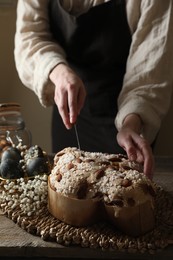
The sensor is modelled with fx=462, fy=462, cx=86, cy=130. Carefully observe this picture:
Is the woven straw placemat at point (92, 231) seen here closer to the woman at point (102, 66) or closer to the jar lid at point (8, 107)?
the woman at point (102, 66)

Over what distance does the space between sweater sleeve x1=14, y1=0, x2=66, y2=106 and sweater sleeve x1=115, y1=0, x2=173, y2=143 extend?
0.17m

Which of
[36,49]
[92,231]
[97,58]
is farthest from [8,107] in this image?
[92,231]

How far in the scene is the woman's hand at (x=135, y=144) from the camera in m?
0.85

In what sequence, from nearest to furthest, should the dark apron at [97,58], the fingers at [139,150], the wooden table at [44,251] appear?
the wooden table at [44,251]
the fingers at [139,150]
the dark apron at [97,58]

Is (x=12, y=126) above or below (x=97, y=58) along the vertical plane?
below

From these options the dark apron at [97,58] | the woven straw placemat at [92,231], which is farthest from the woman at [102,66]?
the woven straw placemat at [92,231]

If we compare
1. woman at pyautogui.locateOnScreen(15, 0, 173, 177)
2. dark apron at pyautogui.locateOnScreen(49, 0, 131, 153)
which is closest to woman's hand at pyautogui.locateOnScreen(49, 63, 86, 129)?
woman at pyautogui.locateOnScreen(15, 0, 173, 177)

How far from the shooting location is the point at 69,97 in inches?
34.3

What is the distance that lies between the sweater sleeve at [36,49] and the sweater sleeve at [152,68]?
0.17 metres

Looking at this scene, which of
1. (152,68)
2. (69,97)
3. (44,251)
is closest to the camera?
(44,251)

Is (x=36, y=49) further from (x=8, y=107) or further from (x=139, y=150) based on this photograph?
(x=139, y=150)

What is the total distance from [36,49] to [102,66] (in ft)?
0.57

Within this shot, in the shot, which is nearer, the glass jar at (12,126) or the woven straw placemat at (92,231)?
the woven straw placemat at (92,231)

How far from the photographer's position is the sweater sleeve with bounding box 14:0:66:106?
1032mm
